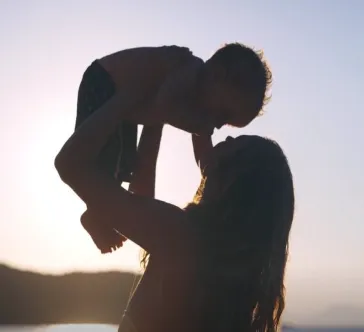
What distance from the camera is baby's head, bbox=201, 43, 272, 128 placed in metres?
2.43

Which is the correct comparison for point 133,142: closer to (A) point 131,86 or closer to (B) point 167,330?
(A) point 131,86

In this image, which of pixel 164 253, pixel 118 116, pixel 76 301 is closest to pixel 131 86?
pixel 118 116

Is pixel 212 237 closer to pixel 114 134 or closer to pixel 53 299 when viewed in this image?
pixel 114 134

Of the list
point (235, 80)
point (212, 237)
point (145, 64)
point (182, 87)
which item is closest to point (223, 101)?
point (235, 80)

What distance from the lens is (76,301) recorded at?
51188 mm

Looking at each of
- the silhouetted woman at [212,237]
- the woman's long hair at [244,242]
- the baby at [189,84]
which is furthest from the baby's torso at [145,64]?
the woman's long hair at [244,242]

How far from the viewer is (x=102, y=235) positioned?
2.35 m

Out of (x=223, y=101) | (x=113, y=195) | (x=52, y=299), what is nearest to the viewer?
(x=113, y=195)

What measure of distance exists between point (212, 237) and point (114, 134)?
0.68m

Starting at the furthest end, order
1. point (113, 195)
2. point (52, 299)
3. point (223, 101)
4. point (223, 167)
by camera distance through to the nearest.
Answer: point (52, 299) → point (223, 101) → point (223, 167) → point (113, 195)

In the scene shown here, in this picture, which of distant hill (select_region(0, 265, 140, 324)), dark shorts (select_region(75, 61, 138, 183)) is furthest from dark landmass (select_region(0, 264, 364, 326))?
dark shorts (select_region(75, 61, 138, 183))

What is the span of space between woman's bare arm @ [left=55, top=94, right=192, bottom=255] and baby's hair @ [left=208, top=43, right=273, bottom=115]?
0.44m

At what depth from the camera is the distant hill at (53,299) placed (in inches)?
1763

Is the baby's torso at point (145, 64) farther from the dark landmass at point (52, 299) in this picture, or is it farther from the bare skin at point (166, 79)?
the dark landmass at point (52, 299)
